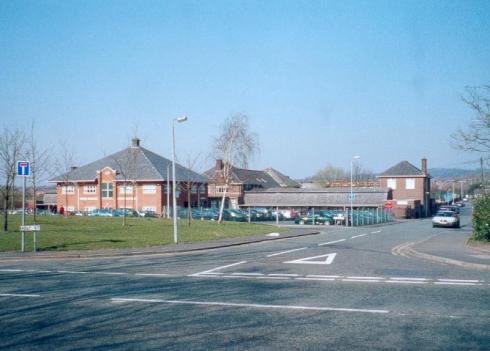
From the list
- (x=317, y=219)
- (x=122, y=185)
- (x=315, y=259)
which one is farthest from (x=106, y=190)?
(x=315, y=259)

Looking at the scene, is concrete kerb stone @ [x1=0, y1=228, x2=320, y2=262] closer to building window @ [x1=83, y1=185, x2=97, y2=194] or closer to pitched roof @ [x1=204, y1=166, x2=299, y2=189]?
building window @ [x1=83, y1=185, x2=97, y2=194]

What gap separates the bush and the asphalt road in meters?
6.59

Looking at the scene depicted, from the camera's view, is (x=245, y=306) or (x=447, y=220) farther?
(x=447, y=220)

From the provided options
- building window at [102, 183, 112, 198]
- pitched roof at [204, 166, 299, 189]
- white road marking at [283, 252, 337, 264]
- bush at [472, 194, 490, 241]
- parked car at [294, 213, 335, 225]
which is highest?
pitched roof at [204, 166, 299, 189]

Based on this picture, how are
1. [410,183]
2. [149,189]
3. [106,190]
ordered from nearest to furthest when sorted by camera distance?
1. [149,189]
2. [106,190]
3. [410,183]

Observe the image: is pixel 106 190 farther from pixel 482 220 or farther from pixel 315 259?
pixel 315 259

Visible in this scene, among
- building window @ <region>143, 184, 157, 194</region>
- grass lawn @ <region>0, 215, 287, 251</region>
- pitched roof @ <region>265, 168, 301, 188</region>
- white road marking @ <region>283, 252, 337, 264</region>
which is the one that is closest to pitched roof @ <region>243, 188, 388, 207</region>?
building window @ <region>143, 184, 157, 194</region>

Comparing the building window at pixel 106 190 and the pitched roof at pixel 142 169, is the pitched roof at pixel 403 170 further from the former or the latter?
the building window at pixel 106 190

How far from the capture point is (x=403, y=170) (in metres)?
84.7

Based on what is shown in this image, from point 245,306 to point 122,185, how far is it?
5553 centimetres

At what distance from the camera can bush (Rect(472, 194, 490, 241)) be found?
75.3ft

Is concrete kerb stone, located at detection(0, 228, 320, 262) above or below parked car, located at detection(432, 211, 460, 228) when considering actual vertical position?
above

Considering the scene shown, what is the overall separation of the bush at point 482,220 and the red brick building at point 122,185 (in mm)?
40211

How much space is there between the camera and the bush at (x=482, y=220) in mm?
22938
